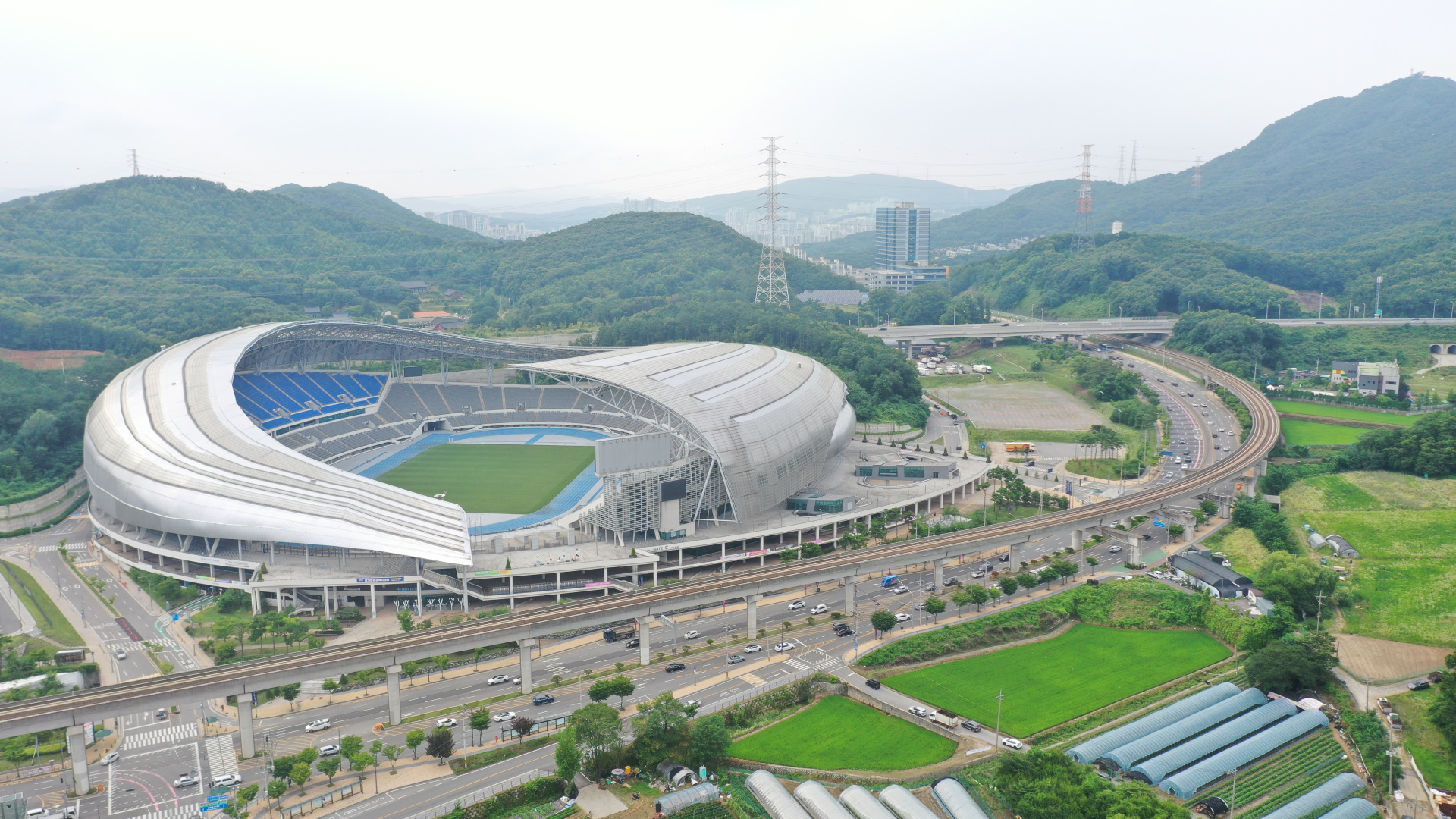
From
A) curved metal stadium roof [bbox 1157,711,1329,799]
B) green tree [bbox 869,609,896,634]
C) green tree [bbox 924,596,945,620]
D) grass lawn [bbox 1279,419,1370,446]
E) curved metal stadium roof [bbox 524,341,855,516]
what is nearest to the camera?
curved metal stadium roof [bbox 1157,711,1329,799]

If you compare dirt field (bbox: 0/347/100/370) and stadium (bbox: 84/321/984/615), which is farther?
dirt field (bbox: 0/347/100/370)

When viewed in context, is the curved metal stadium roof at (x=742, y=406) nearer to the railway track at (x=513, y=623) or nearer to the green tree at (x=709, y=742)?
the railway track at (x=513, y=623)

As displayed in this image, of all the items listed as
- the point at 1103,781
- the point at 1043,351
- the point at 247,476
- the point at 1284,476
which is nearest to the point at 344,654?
the point at 247,476

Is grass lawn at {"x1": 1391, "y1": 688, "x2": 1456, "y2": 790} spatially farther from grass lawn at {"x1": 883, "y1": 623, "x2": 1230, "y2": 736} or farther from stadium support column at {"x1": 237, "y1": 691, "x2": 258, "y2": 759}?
stadium support column at {"x1": 237, "y1": 691, "x2": 258, "y2": 759}

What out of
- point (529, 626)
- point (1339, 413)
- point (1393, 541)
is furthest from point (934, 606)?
point (1339, 413)

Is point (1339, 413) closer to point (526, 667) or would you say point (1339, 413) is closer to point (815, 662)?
point (815, 662)

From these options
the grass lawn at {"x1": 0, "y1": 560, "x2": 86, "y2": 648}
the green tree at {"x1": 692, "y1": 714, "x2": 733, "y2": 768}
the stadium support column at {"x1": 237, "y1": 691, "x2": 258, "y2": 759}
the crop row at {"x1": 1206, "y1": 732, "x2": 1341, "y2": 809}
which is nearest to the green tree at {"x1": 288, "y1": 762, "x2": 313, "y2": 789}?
the stadium support column at {"x1": 237, "y1": 691, "x2": 258, "y2": 759}
